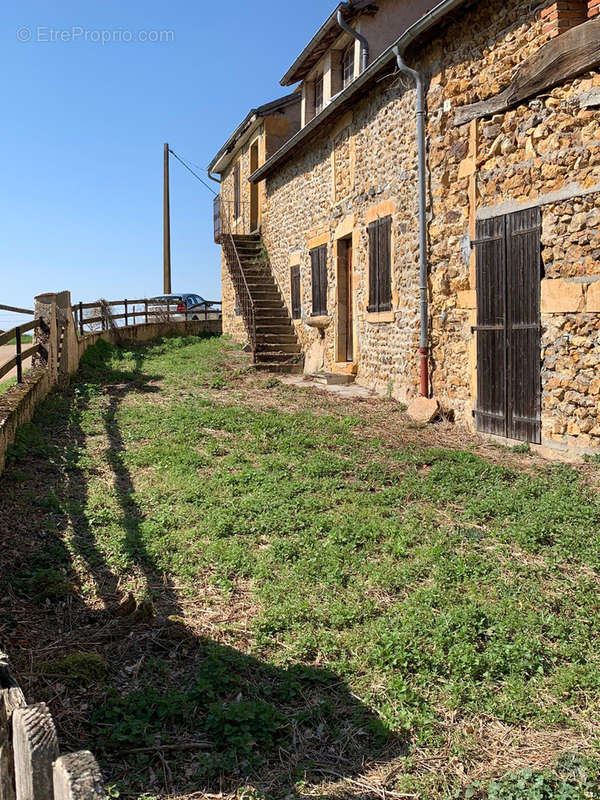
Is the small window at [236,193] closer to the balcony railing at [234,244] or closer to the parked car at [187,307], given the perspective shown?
the balcony railing at [234,244]

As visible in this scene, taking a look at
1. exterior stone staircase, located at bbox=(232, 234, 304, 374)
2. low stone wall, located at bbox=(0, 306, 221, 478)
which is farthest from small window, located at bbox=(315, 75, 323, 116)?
low stone wall, located at bbox=(0, 306, 221, 478)

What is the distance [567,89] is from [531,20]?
106 centimetres

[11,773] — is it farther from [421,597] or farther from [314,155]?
[314,155]

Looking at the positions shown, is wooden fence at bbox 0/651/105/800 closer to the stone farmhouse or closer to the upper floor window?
the stone farmhouse

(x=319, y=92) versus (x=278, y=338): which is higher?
(x=319, y=92)

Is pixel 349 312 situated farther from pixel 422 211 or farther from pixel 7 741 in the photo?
pixel 7 741

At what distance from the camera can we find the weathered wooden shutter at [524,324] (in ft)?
23.1

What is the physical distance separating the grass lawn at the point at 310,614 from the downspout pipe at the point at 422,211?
2.18 metres

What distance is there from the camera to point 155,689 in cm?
325

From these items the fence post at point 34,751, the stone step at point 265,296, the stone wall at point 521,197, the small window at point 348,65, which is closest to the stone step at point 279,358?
the stone step at point 265,296

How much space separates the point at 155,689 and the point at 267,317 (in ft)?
41.2

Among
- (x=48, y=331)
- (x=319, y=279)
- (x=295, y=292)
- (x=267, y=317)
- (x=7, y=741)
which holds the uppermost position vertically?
(x=319, y=279)

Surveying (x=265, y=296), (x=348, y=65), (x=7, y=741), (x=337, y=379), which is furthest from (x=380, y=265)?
(x=7, y=741)

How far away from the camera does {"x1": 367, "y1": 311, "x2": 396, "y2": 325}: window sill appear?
10.2 m
